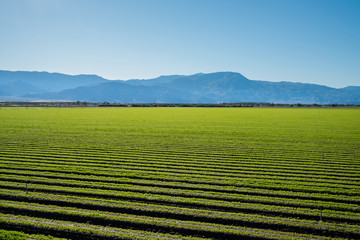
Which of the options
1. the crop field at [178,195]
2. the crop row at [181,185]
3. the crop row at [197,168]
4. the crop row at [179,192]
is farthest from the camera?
the crop row at [197,168]

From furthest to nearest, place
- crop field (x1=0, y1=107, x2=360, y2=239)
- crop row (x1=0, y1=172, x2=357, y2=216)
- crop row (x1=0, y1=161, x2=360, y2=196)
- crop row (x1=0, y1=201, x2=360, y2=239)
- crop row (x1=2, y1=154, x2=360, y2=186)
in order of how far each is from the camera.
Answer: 1. crop row (x1=2, y1=154, x2=360, y2=186)
2. crop row (x1=0, y1=161, x2=360, y2=196)
3. crop row (x1=0, y1=172, x2=357, y2=216)
4. crop field (x1=0, y1=107, x2=360, y2=239)
5. crop row (x1=0, y1=201, x2=360, y2=239)

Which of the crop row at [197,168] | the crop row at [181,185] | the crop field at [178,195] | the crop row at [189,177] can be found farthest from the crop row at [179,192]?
the crop row at [197,168]

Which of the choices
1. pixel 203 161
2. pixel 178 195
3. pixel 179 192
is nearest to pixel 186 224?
pixel 178 195

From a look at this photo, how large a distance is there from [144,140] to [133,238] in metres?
15.7

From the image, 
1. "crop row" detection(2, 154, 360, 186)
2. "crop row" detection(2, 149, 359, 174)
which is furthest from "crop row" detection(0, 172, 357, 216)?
"crop row" detection(2, 149, 359, 174)

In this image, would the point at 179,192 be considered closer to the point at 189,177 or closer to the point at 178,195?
the point at 178,195

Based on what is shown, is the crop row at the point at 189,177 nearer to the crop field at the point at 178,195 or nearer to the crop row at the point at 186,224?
the crop field at the point at 178,195

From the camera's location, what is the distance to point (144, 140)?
22359 mm

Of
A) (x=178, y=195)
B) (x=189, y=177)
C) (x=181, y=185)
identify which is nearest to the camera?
(x=178, y=195)

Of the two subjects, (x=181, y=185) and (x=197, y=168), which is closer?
(x=181, y=185)

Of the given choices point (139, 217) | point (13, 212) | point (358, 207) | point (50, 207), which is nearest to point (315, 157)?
point (358, 207)

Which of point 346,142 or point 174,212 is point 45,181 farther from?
point 346,142

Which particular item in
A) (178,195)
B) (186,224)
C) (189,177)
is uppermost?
(189,177)

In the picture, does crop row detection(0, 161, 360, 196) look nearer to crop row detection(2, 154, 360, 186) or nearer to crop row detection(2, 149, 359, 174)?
crop row detection(2, 154, 360, 186)
